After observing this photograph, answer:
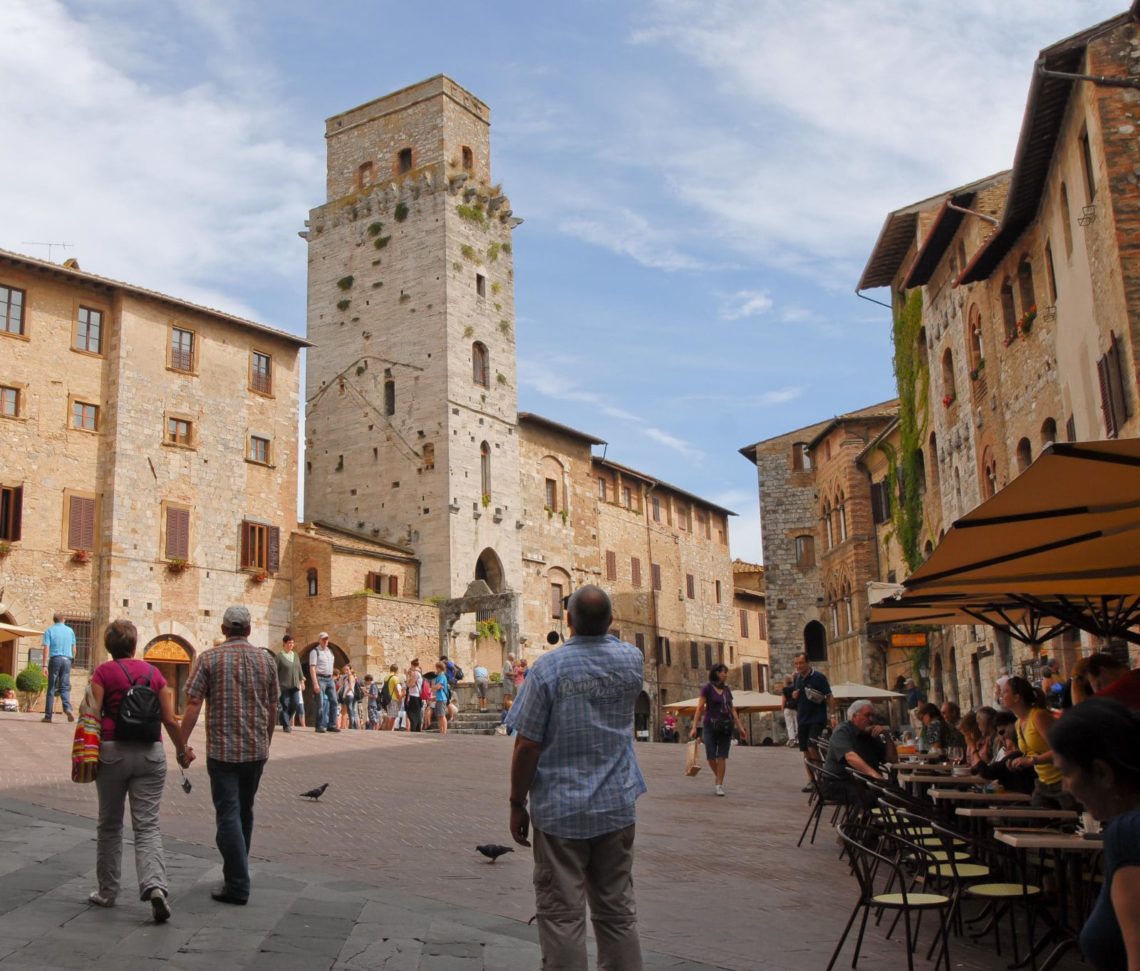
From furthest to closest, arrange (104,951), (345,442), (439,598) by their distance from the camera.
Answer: (345,442)
(439,598)
(104,951)

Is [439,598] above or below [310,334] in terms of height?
below

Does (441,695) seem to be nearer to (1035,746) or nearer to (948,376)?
(948,376)

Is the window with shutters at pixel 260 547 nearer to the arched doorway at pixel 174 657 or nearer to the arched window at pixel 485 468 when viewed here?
the arched doorway at pixel 174 657

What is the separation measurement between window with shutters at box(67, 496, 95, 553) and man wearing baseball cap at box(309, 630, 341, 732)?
11234mm

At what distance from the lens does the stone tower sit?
1635 inches

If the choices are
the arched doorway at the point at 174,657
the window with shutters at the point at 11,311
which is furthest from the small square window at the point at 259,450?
the window with shutters at the point at 11,311

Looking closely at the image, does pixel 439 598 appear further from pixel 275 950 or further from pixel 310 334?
pixel 275 950

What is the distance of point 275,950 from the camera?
241 inches

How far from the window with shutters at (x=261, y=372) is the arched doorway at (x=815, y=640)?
20644mm

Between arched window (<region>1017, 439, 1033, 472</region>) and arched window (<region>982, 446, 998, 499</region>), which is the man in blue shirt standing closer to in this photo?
arched window (<region>1017, 439, 1033, 472</region>)

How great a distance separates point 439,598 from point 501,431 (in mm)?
7237

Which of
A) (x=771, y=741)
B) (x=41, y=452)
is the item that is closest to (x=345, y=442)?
(x=41, y=452)

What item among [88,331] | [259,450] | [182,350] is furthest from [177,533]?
[88,331]

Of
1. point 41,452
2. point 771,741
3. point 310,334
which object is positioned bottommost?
point 771,741
